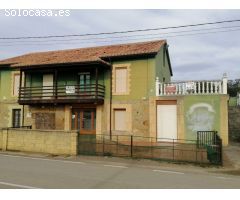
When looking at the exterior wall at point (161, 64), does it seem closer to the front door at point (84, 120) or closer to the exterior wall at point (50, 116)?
the front door at point (84, 120)

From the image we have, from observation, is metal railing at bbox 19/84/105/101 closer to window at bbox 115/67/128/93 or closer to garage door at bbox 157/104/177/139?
window at bbox 115/67/128/93

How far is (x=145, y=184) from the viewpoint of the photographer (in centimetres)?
767

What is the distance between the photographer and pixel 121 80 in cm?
1977

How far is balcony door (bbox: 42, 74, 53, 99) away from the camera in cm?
2067

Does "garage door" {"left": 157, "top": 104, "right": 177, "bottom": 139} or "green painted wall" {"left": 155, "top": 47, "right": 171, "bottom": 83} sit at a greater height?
"green painted wall" {"left": 155, "top": 47, "right": 171, "bottom": 83}

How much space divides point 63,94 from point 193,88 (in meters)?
9.45

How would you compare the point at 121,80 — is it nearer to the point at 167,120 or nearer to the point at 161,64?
the point at 161,64

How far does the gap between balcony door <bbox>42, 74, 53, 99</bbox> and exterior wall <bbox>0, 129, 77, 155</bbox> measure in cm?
515

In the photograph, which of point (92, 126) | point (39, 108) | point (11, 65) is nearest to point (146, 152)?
point (92, 126)

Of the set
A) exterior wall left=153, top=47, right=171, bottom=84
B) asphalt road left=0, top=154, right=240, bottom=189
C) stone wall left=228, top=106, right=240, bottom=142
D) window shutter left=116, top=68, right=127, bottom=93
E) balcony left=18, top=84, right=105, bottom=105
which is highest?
exterior wall left=153, top=47, right=171, bottom=84

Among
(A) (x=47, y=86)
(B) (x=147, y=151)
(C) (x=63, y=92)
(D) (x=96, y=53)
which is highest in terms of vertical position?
(D) (x=96, y=53)

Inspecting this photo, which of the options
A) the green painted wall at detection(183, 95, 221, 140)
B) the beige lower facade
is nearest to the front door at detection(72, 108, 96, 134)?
the beige lower facade

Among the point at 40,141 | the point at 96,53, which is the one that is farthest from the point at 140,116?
the point at 40,141

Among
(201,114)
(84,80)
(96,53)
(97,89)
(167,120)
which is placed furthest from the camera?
(96,53)
